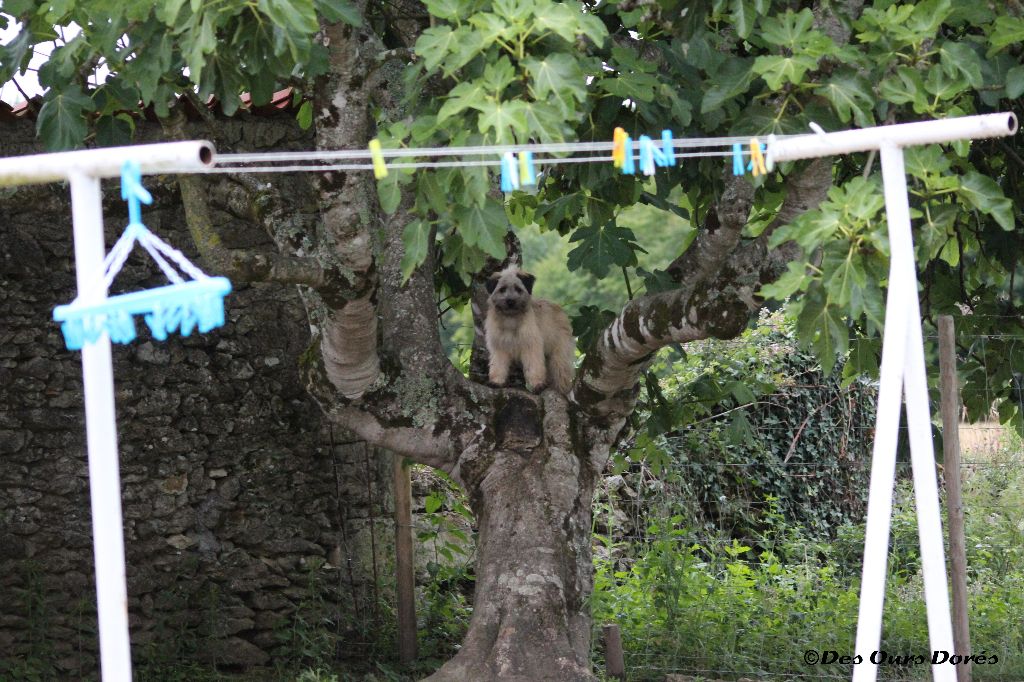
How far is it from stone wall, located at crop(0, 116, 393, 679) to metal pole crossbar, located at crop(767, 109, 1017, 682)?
4221 mm

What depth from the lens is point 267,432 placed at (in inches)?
294

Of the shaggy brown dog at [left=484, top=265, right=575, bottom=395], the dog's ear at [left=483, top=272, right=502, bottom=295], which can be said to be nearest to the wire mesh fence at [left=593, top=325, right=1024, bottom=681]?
the shaggy brown dog at [left=484, top=265, right=575, bottom=395]

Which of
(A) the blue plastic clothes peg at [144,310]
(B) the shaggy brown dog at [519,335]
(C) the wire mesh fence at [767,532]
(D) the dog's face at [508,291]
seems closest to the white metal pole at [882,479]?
(A) the blue plastic clothes peg at [144,310]

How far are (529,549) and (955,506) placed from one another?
223 cm

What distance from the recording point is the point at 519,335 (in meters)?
7.19

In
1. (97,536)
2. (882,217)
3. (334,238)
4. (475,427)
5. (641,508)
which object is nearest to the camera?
(97,536)

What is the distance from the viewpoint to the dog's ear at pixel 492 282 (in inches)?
285

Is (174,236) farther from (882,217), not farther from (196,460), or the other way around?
(882,217)

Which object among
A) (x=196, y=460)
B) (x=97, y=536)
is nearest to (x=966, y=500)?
(x=196, y=460)

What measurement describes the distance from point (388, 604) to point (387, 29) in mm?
3742

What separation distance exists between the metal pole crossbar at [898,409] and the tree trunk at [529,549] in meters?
2.30

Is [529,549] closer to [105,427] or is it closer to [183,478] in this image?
[183,478]

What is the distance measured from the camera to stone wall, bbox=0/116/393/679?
269 inches

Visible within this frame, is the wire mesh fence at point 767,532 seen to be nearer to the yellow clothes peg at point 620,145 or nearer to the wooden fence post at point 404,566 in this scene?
the wooden fence post at point 404,566
